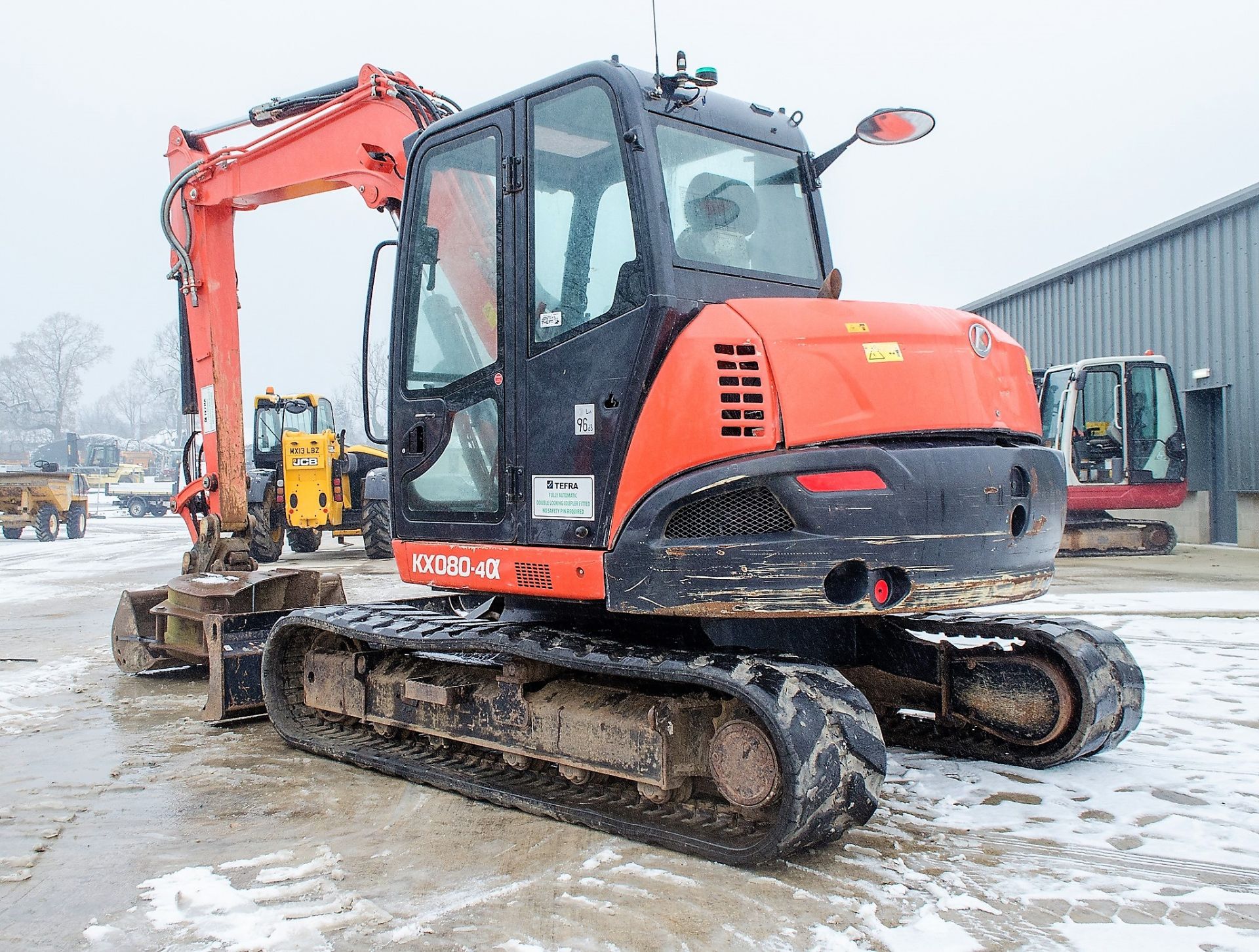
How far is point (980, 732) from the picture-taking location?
16.7 ft

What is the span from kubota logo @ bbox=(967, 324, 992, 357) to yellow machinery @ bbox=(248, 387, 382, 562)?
45.3 feet

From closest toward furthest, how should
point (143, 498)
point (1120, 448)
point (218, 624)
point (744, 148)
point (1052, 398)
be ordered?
point (744, 148), point (218, 624), point (1120, 448), point (1052, 398), point (143, 498)

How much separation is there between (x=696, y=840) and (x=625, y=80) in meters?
2.80

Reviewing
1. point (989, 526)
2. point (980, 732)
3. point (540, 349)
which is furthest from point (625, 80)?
point (980, 732)

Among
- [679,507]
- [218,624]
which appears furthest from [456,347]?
[218,624]

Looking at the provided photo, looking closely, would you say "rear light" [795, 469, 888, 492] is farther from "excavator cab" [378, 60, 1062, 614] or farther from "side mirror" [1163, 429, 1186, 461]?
"side mirror" [1163, 429, 1186, 461]

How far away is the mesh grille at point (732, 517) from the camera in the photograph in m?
3.70

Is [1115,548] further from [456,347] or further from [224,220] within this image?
[456,347]

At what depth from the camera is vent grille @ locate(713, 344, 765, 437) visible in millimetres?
3678

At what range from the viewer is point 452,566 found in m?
4.63

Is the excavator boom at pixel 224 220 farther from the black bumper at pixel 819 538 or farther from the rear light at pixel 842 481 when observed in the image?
the rear light at pixel 842 481

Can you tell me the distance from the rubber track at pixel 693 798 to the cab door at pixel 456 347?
1.49 ft

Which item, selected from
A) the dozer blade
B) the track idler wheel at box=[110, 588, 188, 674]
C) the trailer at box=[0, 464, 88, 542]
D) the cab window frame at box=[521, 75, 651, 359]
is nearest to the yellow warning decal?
the cab window frame at box=[521, 75, 651, 359]

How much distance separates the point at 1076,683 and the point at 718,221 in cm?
248
